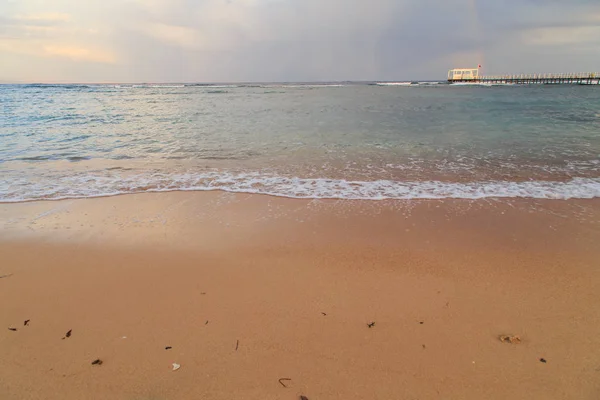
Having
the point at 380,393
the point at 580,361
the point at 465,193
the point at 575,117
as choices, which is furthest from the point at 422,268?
the point at 575,117

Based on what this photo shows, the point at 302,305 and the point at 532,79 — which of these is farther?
the point at 532,79

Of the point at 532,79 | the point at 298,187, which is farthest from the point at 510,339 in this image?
the point at 532,79

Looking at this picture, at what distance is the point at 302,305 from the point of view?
3.06 meters

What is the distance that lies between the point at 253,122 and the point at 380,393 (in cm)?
1574

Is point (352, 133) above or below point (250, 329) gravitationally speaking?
above

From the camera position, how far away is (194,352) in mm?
2502

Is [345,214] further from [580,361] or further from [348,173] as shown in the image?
[580,361]

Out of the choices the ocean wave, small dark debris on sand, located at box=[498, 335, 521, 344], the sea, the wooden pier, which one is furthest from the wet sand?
the wooden pier

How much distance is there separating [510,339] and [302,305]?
5.65 ft

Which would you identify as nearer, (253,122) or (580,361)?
(580,361)

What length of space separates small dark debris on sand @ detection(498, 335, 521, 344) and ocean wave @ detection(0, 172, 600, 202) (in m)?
3.62

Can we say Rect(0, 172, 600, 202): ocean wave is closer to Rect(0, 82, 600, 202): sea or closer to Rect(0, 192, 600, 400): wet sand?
Rect(0, 82, 600, 202): sea

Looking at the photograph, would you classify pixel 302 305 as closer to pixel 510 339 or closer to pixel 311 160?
pixel 510 339

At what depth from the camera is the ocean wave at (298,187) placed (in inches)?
245
